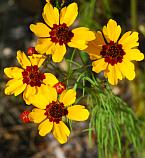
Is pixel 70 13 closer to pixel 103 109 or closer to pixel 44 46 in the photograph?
pixel 44 46

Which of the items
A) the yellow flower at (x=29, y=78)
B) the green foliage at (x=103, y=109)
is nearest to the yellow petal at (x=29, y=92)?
the yellow flower at (x=29, y=78)

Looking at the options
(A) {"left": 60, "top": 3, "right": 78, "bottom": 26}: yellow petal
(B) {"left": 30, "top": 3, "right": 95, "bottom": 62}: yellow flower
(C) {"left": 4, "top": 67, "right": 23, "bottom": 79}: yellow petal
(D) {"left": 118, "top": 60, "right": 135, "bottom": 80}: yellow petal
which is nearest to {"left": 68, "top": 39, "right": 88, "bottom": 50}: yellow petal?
(B) {"left": 30, "top": 3, "right": 95, "bottom": 62}: yellow flower

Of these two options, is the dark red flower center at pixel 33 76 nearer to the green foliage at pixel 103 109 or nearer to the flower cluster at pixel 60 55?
the flower cluster at pixel 60 55

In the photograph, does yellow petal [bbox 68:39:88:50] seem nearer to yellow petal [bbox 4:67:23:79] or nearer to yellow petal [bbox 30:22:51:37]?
yellow petal [bbox 30:22:51:37]

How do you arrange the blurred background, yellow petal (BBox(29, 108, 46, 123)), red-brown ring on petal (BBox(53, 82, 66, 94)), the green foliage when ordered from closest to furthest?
1. red-brown ring on petal (BBox(53, 82, 66, 94))
2. yellow petal (BBox(29, 108, 46, 123))
3. the green foliage
4. the blurred background

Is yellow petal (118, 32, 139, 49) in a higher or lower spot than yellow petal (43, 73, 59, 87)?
higher

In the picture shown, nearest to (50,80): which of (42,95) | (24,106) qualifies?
(42,95)

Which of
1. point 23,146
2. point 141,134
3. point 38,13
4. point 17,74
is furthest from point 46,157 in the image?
point 17,74

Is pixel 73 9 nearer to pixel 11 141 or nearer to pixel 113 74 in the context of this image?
pixel 113 74
